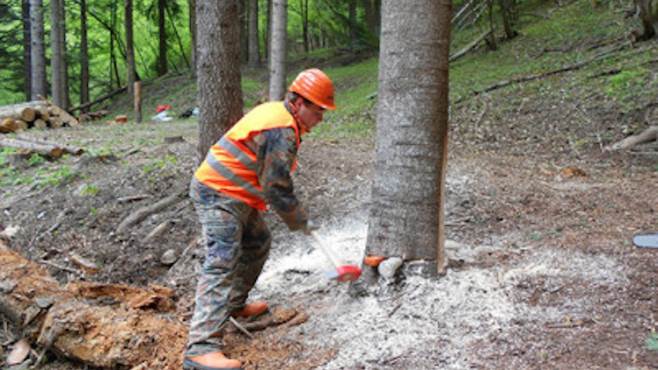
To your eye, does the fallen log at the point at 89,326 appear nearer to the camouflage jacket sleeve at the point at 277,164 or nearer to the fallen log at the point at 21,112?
the camouflage jacket sleeve at the point at 277,164

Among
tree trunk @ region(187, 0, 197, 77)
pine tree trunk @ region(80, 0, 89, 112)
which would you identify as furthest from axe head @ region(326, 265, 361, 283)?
pine tree trunk @ region(80, 0, 89, 112)

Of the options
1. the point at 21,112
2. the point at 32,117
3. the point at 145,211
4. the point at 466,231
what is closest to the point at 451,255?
the point at 466,231

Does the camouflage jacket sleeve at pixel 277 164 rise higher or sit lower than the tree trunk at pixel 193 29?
lower

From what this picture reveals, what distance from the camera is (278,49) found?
29.9ft

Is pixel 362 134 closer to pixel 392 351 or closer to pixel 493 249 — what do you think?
pixel 493 249

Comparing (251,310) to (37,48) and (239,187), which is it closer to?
(239,187)

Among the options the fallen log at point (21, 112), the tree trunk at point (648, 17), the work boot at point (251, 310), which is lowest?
the work boot at point (251, 310)

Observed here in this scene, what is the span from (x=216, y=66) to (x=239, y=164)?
9.10 feet

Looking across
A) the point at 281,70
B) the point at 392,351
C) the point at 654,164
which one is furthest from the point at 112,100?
the point at 392,351

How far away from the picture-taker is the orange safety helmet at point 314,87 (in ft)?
10.5

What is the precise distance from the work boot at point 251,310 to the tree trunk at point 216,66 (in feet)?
7.96

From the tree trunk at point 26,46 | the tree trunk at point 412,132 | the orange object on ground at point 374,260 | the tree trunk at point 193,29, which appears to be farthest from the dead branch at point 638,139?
the tree trunk at point 26,46

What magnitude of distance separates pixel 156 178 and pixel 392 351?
4536mm

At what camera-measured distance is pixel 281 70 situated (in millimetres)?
9148
